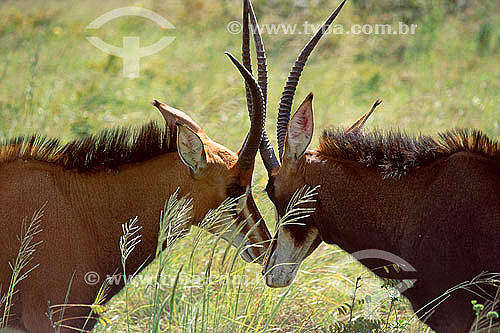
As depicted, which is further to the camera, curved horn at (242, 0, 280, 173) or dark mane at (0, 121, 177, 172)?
A: curved horn at (242, 0, 280, 173)

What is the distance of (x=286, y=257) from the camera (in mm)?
5445

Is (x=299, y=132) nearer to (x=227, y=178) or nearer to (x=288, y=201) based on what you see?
(x=288, y=201)

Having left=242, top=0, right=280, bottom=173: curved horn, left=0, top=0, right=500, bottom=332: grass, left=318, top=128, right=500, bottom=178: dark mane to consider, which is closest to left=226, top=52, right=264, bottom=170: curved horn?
left=242, top=0, right=280, bottom=173: curved horn

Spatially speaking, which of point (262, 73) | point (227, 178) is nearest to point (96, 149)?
point (227, 178)

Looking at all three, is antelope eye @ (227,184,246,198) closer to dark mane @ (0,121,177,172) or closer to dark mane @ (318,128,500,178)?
dark mane @ (0,121,177,172)

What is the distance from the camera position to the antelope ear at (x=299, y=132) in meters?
5.07

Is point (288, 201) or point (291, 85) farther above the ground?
point (291, 85)

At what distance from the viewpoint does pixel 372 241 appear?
5.16m

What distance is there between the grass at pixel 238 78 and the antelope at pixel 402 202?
3.72ft

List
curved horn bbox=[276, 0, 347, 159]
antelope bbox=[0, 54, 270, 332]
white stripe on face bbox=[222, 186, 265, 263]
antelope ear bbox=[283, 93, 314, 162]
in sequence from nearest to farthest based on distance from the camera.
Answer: antelope ear bbox=[283, 93, 314, 162], antelope bbox=[0, 54, 270, 332], white stripe on face bbox=[222, 186, 265, 263], curved horn bbox=[276, 0, 347, 159]

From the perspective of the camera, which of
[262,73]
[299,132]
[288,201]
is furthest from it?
[262,73]

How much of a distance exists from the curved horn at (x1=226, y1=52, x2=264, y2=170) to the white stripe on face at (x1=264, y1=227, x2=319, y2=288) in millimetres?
586

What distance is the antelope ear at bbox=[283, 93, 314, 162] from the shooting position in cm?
507

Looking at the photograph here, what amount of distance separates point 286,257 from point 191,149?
1088 millimetres
